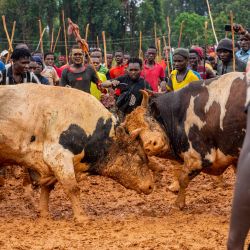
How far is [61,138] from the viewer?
311 inches

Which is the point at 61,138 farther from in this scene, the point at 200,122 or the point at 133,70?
the point at 133,70

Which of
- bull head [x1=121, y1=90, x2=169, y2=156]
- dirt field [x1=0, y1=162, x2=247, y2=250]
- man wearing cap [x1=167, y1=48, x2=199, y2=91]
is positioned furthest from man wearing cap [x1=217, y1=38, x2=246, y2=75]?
bull head [x1=121, y1=90, x2=169, y2=156]

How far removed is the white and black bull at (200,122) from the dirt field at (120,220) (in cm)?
57

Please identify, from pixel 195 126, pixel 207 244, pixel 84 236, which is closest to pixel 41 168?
pixel 84 236

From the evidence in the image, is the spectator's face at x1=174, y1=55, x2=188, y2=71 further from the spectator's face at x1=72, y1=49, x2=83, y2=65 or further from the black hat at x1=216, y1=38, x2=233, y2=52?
the spectator's face at x1=72, y1=49, x2=83, y2=65

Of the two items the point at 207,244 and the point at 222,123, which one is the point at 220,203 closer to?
the point at 222,123

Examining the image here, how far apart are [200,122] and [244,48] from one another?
3214mm

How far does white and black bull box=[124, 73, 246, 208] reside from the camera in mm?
7852

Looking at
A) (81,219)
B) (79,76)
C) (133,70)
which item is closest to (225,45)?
(133,70)

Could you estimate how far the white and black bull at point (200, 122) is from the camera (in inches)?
309

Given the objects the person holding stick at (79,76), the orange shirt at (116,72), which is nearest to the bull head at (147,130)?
the person holding stick at (79,76)

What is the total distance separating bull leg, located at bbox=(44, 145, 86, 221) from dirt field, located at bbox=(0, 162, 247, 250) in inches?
13.8

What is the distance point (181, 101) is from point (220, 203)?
4.69 ft

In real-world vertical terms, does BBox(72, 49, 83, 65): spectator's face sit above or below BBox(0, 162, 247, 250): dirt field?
above
